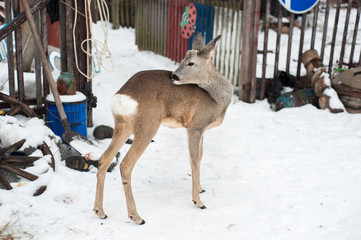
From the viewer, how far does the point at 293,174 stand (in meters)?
5.20

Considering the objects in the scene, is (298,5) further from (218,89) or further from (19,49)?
(19,49)

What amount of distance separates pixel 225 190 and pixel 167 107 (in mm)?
1322

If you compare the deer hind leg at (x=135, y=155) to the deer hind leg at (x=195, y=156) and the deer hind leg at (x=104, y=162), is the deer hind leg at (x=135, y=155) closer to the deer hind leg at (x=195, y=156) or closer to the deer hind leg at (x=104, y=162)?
the deer hind leg at (x=104, y=162)

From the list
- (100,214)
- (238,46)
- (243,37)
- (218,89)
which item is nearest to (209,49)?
(218,89)

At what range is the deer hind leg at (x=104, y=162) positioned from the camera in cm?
407

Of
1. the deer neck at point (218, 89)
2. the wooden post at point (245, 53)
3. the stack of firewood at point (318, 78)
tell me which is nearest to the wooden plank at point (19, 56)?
the deer neck at point (218, 89)

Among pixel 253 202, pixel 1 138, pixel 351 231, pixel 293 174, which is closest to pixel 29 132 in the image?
pixel 1 138

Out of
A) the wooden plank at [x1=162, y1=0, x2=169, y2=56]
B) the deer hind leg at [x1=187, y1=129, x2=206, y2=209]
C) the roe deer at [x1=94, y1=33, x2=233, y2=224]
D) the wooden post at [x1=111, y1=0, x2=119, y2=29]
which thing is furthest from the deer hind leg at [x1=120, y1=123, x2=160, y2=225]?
the wooden post at [x1=111, y1=0, x2=119, y2=29]

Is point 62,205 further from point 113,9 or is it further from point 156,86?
point 113,9

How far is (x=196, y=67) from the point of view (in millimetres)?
4309

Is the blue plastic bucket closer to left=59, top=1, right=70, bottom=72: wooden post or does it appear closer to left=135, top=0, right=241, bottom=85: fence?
left=59, top=1, right=70, bottom=72: wooden post

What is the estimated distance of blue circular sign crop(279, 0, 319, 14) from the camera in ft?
25.8

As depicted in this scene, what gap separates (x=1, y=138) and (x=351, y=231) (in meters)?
3.77

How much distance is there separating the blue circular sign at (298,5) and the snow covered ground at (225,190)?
7.38ft
